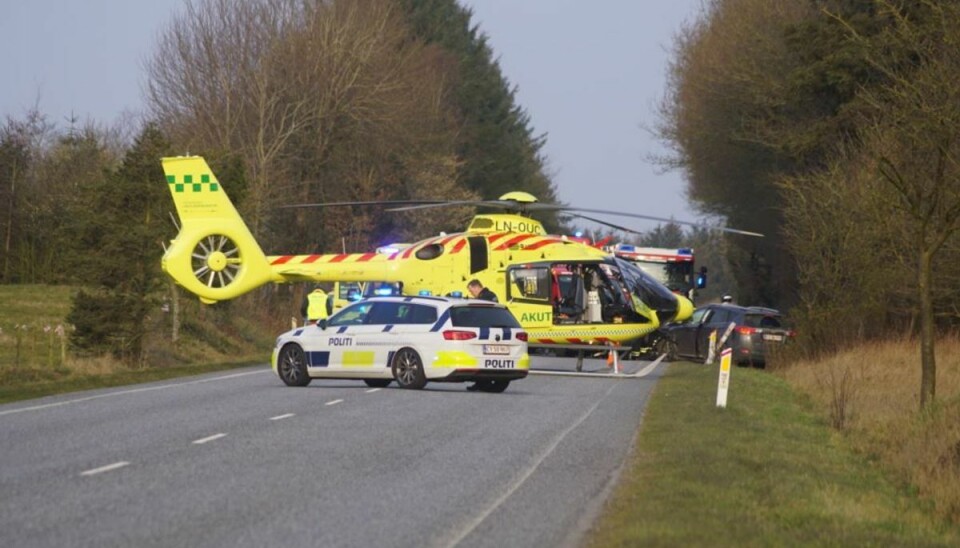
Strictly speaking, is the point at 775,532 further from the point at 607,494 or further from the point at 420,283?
the point at 420,283

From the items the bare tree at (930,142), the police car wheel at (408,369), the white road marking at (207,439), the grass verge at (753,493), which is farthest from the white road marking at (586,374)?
the white road marking at (207,439)

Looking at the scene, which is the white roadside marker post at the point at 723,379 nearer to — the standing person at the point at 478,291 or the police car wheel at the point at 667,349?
the standing person at the point at 478,291

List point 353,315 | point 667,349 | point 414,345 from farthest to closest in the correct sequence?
1. point 667,349
2. point 353,315
3. point 414,345

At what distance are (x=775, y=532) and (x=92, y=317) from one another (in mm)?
25898

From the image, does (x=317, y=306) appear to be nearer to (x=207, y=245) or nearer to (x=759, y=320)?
(x=207, y=245)

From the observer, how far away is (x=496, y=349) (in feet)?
83.4

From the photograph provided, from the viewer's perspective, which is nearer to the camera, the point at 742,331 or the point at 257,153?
the point at 742,331

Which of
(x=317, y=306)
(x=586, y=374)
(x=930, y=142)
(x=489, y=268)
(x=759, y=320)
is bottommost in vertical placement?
(x=586, y=374)

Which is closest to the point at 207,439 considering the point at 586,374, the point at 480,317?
the point at 480,317

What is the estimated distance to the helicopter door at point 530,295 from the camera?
32.8 meters

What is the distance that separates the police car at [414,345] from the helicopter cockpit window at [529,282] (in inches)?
247

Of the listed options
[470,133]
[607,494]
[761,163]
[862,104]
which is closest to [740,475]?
[607,494]

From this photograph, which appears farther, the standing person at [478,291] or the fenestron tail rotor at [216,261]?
the standing person at [478,291]

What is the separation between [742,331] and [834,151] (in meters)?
12.3
